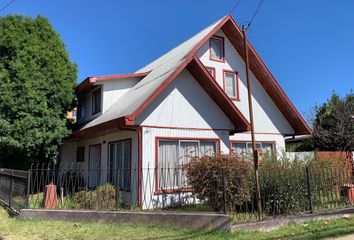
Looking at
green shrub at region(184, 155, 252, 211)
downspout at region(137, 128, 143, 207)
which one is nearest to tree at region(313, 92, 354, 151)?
green shrub at region(184, 155, 252, 211)

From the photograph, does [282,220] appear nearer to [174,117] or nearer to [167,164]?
[167,164]

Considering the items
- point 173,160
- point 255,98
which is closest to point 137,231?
point 173,160

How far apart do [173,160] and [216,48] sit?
6.56m

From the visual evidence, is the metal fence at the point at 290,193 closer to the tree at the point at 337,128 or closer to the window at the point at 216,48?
the window at the point at 216,48

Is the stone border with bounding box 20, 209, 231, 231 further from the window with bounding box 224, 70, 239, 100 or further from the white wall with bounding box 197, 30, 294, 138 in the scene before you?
the window with bounding box 224, 70, 239, 100

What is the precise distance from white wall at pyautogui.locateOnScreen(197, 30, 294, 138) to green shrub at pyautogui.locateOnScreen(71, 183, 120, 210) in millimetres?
7681

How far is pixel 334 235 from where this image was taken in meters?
8.20

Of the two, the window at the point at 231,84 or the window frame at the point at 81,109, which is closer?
the window at the point at 231,84

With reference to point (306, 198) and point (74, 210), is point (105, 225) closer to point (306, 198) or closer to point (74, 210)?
point (74, 210)

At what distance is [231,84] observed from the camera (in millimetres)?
16812

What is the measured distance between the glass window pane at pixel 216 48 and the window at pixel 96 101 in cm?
555

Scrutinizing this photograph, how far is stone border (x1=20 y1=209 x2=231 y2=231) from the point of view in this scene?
8.52 metres

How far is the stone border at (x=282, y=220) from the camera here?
8.50 m

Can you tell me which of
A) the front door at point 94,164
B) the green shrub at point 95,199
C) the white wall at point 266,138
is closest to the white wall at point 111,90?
the front door at point 94,164
